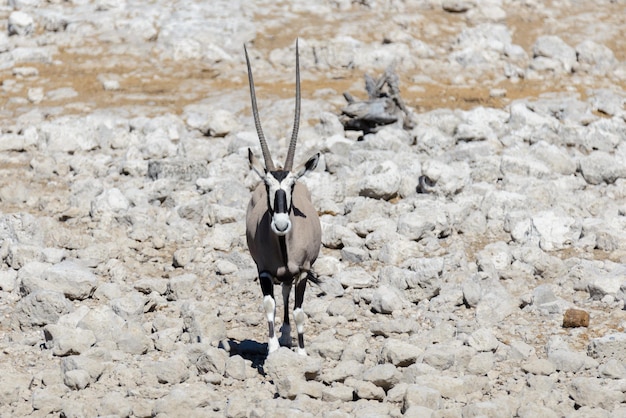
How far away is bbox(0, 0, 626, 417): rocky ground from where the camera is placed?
8078 mm

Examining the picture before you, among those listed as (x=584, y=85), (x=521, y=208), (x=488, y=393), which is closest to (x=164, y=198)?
(x=521, y=208)

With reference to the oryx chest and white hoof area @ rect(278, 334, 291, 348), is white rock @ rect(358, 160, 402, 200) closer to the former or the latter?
the oryx chest

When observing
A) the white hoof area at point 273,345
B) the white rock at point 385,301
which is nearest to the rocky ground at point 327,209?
the white rock at point 385,301

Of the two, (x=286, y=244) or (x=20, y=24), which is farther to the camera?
(x=20, y=24)

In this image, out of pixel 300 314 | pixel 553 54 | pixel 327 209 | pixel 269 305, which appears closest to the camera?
pixel 269 305

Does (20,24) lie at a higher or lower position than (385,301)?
lower

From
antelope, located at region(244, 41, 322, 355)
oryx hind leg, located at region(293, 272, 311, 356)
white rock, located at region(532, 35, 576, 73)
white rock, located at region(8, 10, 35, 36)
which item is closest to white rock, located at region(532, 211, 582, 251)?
antelope, located at region(244, 41, 322, 355)

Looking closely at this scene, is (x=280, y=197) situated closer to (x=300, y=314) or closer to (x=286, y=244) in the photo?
(x=286, y=244)

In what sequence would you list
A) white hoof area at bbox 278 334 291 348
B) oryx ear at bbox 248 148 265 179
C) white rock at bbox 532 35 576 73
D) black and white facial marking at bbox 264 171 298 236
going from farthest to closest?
white rock at bbox 532 35 576 73 < white hoof area at bbox 278 334 291 348 < oryx ear at bbox 248 148 265 179 < black and white facial marking at bbox 264 171 298 236

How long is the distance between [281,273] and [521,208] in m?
5.66

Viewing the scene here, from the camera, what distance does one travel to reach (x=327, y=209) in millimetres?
13539

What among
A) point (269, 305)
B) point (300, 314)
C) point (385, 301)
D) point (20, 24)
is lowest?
point (20, 24)

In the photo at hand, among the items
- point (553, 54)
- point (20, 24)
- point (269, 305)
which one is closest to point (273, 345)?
point (269, 305)

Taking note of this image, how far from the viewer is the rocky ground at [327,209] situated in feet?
26.5
